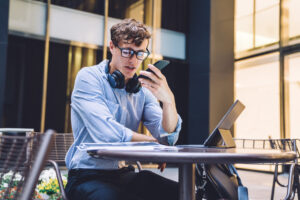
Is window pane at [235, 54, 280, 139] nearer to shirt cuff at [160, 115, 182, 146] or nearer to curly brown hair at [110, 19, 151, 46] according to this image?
shirt cuff at [160, 115, 182, 146]

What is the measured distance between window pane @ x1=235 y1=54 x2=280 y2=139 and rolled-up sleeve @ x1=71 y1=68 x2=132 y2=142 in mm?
7545

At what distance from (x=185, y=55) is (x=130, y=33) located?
8318 mm

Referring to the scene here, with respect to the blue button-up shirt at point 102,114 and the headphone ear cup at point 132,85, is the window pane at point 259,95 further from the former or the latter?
the headphone ear cup at point 132,85

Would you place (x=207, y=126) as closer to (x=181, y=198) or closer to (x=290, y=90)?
(x=290, y=90)

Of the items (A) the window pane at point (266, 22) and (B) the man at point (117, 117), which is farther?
(A) the window pane at point (266, 22)

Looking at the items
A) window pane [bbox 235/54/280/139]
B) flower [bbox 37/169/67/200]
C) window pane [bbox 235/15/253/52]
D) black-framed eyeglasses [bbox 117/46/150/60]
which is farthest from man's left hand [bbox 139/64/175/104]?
window pane [bbox 235/15/253/52]

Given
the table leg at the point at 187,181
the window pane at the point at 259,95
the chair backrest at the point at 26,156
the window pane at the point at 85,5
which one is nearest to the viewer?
the chair backrest at the point at 26,156

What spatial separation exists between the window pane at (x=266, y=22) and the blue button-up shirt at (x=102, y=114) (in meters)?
7.64

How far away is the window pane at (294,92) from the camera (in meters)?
8.27

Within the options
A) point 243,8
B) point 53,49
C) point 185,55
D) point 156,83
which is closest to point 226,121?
point 156,83

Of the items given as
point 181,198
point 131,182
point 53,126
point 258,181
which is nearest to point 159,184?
point 131,182

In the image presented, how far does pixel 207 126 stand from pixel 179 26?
302cm

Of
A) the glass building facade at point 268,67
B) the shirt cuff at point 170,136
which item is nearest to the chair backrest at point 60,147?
the shirt cuff at point 170,136

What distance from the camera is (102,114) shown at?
1766mm
